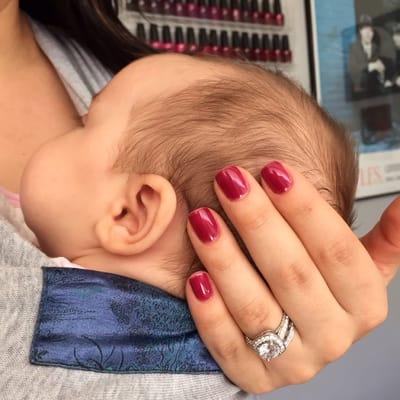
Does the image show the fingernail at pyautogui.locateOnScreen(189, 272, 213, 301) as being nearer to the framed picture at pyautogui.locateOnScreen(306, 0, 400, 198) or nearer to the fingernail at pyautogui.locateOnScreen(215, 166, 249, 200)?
the fingernail at pyautogui.locateOnScreen(215, 166, 249, 200)

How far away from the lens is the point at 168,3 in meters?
1.17

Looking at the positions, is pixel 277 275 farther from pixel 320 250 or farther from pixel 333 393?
pixel 333 393

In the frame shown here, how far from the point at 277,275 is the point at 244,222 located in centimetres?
5

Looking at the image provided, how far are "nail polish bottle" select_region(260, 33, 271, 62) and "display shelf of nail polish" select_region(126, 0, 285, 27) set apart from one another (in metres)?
0.03

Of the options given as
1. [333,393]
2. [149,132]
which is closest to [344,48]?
[333,393]

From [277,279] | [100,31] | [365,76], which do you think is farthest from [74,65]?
[365,76]

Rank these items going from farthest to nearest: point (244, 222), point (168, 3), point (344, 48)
Result: point (344, 48) < point (168, 3) < point (244, 222)

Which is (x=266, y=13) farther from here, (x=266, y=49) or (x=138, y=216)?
(x=138, y=216)

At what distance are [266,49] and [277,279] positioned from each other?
901 millimetres

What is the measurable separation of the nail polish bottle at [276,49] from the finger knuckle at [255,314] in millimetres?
913

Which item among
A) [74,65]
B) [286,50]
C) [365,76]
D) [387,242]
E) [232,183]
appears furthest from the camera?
[365,76]

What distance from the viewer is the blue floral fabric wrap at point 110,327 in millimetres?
458

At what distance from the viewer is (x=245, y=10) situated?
1.26 m

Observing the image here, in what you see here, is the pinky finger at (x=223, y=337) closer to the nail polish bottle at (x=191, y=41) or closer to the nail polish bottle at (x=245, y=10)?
the nail polish bottle at (x=191, y=41)
